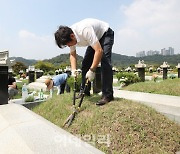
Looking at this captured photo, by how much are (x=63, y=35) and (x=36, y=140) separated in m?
1.53

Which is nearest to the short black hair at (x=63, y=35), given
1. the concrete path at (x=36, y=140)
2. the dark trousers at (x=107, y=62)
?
the dark trousers at (x=107, y=62)

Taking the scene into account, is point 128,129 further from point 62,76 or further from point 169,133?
point 62,76

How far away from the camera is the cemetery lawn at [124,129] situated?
241cm

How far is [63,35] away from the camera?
3029 millimetres

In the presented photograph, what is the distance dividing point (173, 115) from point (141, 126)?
119 centimetres

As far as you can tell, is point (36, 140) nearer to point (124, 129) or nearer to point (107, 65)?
point (124, 129)

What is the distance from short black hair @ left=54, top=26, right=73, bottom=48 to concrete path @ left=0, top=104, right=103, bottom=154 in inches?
45.9

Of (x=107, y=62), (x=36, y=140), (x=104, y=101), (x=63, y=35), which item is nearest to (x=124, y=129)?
(x=104, y=101)

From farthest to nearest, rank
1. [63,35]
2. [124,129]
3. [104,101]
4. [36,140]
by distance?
[104,101]
[63,35]
[124,129]
[36,140]

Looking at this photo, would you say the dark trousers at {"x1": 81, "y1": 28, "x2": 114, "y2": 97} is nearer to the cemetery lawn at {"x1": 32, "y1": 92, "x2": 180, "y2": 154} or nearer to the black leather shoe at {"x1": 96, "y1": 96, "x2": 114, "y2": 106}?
the black leather shoe at {"x1": 96, "y1": 96, "x2": 114, "y2": 106}

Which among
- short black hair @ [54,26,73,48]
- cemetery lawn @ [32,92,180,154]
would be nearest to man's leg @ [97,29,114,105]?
cemetery lawn @ [32,92,180,154]

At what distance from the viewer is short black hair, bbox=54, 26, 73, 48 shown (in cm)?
303

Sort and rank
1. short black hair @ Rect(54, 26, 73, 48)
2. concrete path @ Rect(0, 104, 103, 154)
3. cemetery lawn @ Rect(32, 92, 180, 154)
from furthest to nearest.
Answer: short black hair @ Rect(54, 26, 73, 48) < cemetery lawn @ Rect(32, 92, 180, 154) < concrete path @ Rect(0, 104, 103, 154)

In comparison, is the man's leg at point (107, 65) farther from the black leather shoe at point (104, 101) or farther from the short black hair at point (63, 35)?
the short black hair at point (63, 35)
